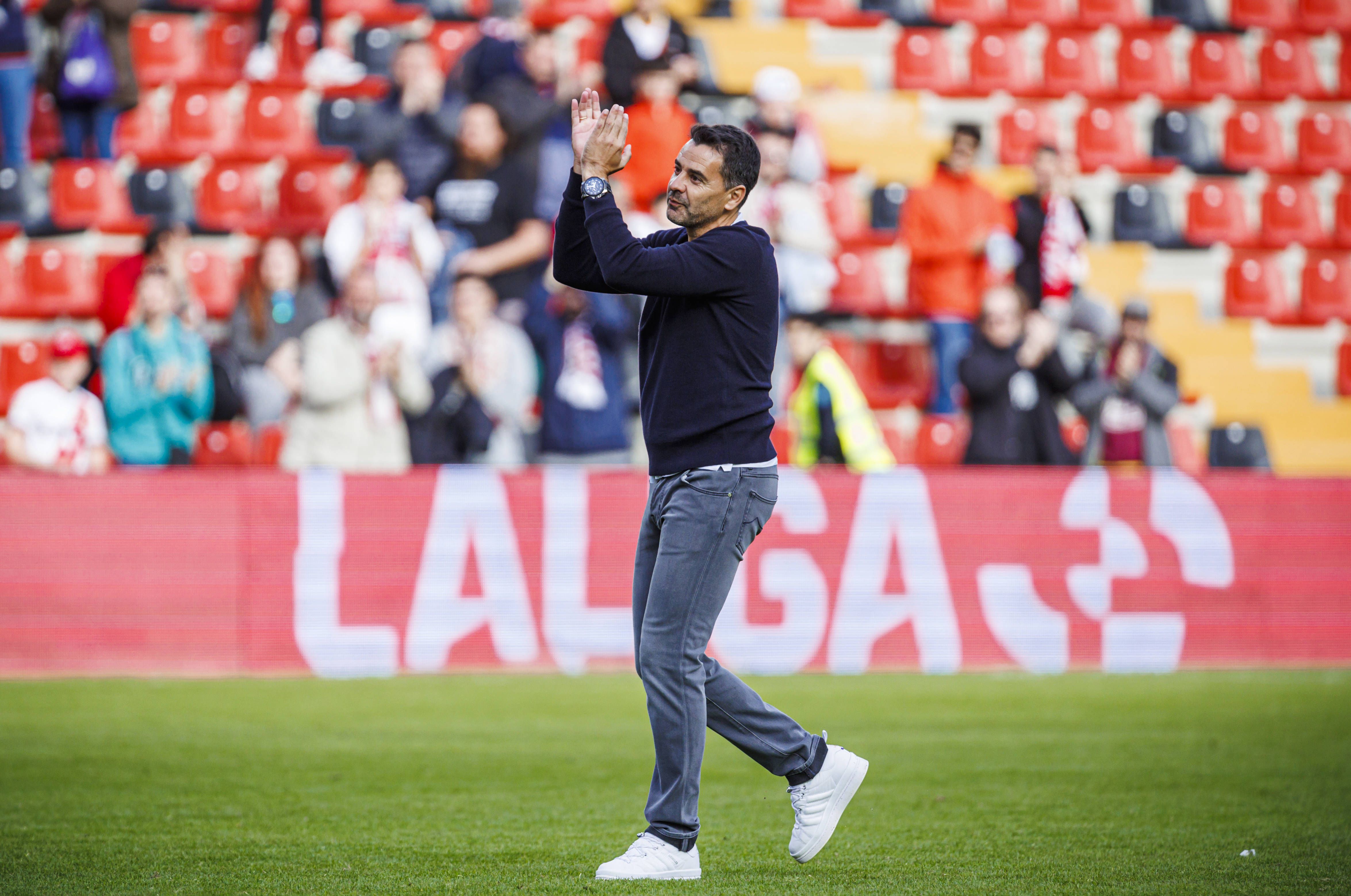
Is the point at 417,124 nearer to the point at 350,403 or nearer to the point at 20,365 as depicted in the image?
the point at 350,403

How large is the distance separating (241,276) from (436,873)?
895 cm

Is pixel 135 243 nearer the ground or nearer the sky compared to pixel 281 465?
nearer the sky

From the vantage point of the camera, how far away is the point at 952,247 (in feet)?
43.0

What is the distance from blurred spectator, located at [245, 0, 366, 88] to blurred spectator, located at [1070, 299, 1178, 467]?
22.1ft

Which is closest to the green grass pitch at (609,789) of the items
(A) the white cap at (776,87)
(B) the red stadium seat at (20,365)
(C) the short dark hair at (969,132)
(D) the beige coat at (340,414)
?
(D) the beige coat at (340,414)

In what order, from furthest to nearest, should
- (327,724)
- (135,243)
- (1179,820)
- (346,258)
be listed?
(135,243) < (346,258) < (327,724) < (1179,820)

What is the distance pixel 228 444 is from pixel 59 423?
141 cm

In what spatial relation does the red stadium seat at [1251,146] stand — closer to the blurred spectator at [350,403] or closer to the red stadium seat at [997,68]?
the red stadium seat at [997,68]

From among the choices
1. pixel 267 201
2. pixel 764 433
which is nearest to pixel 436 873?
pixel 764 433

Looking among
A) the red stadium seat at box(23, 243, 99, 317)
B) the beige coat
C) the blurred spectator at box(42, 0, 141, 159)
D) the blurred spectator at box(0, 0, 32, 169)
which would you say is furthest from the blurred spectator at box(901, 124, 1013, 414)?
the blurred spectator at box(0, 0, 32, 169)

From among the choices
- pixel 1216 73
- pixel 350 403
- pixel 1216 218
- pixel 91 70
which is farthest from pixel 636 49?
pixel 1216 73

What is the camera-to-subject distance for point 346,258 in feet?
39.9

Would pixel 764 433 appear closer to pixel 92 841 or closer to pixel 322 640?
pixel 92 841

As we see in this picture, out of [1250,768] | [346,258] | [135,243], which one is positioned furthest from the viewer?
[135,243]
